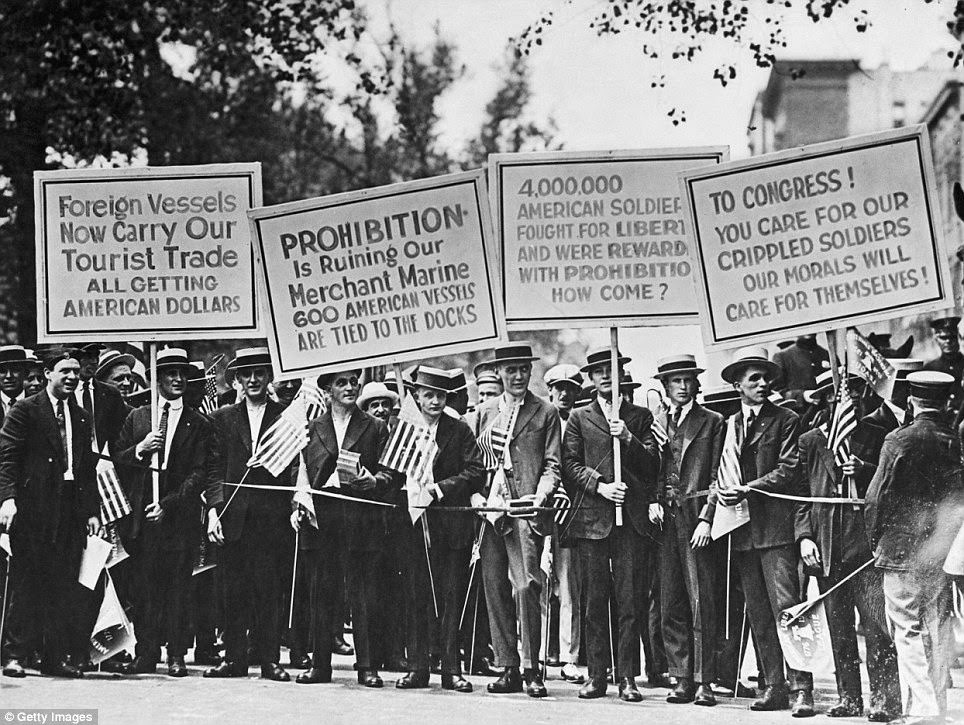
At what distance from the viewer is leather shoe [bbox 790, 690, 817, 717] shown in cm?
864

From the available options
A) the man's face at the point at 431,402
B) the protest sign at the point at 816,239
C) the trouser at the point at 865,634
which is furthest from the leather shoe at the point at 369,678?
the protest sign at the point at 816,239

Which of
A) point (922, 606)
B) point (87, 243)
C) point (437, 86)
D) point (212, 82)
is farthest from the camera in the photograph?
point (212, 82)

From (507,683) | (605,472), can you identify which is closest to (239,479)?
(507,683)

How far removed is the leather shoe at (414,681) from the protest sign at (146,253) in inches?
98.6

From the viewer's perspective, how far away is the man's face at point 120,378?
1019 cm

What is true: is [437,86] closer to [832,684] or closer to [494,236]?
[494,236]

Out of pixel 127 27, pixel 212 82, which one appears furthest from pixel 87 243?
pixel 212 82

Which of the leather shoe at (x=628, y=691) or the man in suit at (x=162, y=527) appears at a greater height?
the man in suit at (x=162, y=527)

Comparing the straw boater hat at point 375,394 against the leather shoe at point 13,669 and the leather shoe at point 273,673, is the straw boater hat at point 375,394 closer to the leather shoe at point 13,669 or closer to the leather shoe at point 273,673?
the leather shoe at point 273,673

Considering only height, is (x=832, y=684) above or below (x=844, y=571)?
below

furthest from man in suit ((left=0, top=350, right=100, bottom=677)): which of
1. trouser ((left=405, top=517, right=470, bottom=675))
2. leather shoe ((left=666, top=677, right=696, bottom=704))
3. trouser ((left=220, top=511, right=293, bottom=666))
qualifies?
leather shoe ((left=666, top=677, right=696, bottom=704))

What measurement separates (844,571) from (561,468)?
1.87 m

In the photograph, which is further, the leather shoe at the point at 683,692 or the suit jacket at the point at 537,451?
the suit jacket at the point at 537,451

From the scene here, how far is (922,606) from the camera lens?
838 centimetres
